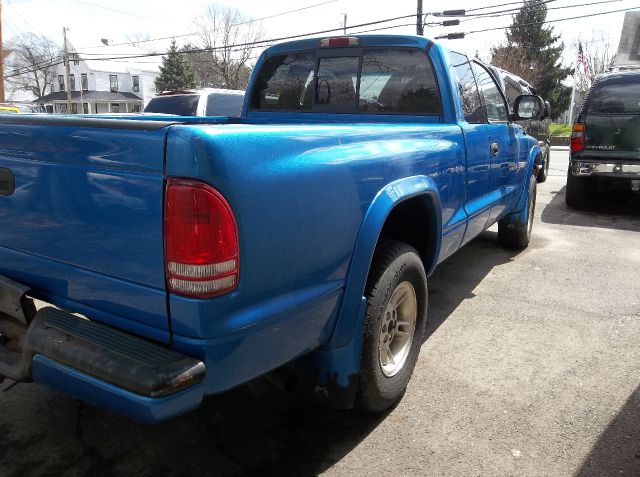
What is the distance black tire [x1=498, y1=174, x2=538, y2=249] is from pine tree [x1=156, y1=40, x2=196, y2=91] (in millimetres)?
49849

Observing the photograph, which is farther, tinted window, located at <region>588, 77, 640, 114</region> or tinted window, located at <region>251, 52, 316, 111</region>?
tinted window, located at <region>588, 77, 640, 114</region>

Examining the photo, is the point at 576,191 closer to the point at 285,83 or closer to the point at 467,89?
the point at 467,89

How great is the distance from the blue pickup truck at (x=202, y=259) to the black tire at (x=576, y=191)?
259 inches

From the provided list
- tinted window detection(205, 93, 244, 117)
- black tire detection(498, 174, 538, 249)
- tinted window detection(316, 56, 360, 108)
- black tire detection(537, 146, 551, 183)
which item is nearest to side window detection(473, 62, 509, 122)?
tinted window detection(316, 56, 360, 108)

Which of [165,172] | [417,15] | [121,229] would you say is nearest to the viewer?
[165,172]

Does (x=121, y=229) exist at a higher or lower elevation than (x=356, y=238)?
higher

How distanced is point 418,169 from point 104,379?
184 centimetres

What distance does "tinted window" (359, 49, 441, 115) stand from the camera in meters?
3.63

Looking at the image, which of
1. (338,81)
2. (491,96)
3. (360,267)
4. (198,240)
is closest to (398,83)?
(338,81)

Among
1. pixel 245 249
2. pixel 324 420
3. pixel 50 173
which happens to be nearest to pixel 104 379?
pixel 245 249

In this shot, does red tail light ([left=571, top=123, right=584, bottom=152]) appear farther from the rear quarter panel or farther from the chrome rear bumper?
the rear quarter panel

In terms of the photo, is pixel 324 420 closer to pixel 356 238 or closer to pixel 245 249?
pixel 356 238

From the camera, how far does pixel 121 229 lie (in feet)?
5.93

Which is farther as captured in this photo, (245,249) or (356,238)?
(356,238)
